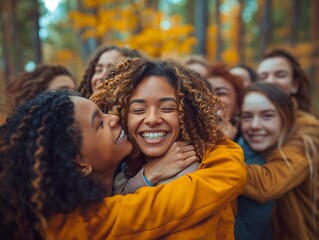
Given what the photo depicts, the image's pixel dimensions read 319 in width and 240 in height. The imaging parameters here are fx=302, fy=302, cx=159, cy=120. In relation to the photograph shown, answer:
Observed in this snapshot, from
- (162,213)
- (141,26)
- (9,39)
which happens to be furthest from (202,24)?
(162,213)

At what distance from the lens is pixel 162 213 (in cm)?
169

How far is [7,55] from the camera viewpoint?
1108cm

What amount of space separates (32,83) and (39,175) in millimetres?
2892

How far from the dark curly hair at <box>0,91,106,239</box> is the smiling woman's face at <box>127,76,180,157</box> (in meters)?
0.56

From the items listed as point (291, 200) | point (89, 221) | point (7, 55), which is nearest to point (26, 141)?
point (89, 221)

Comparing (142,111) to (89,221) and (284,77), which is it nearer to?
(89,221)

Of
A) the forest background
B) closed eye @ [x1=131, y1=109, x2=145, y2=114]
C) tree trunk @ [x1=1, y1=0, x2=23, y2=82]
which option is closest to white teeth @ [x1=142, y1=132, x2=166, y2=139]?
closed eye @ [x1=131, y1=109, x2=145, y2=114]

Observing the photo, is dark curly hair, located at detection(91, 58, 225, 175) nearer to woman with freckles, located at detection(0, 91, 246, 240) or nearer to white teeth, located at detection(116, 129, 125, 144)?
white teeth, located at detection(116, 129, 125, 144)

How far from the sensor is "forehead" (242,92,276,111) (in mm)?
3238

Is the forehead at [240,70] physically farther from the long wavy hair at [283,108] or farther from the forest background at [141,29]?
the long wavy hair at [283,108]

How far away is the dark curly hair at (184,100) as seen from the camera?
2200 millimetres

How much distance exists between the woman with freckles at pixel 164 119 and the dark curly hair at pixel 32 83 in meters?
2.08

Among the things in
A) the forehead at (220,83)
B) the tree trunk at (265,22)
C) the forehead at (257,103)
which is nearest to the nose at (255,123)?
the forehead at (257,103)

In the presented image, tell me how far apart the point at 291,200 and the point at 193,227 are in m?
1.59
